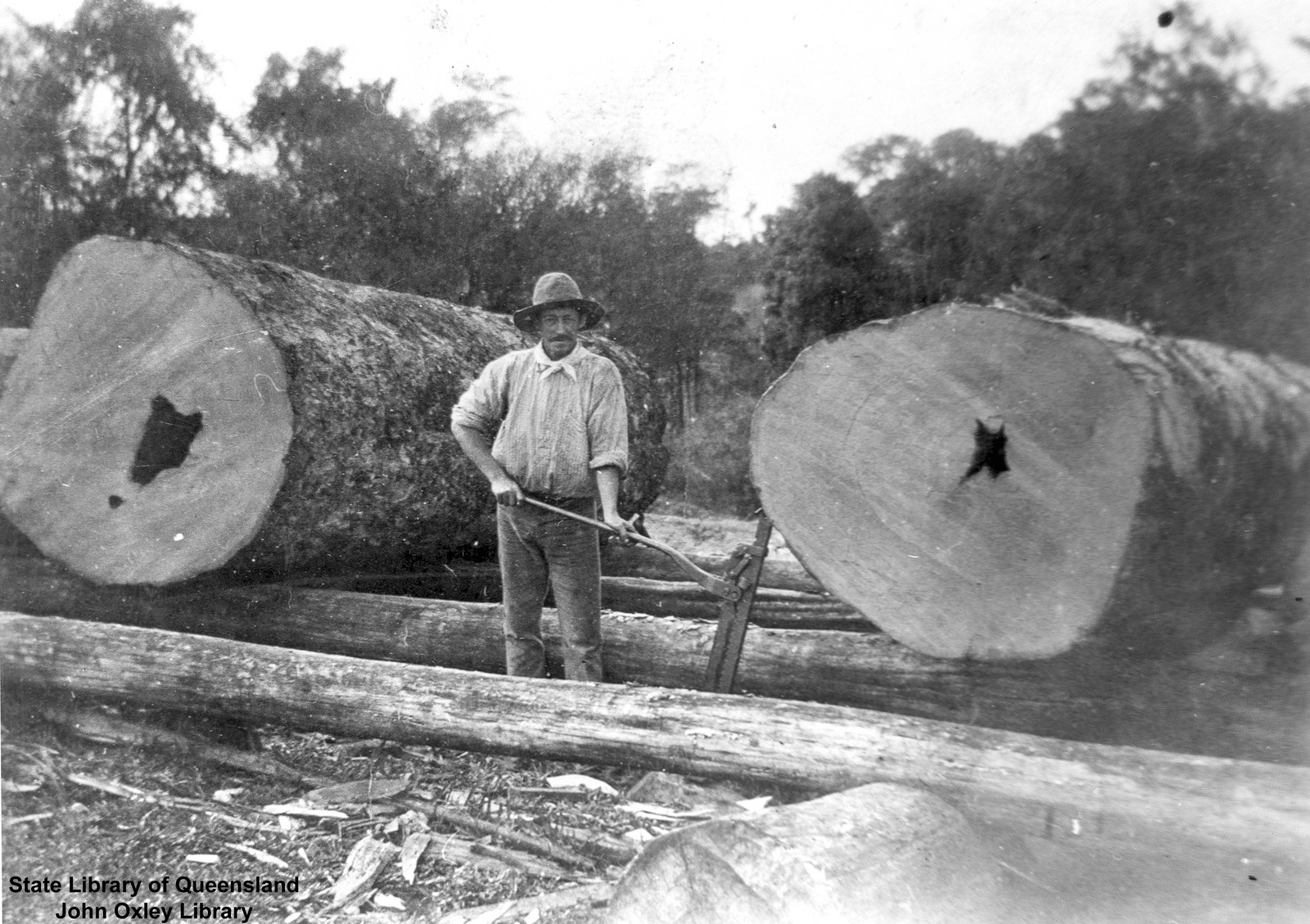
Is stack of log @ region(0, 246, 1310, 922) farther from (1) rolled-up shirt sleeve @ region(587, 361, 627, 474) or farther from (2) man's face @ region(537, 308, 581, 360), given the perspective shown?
(2) man's face @ region(537, 308, 581, 360)

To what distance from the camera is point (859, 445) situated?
2.72 metres

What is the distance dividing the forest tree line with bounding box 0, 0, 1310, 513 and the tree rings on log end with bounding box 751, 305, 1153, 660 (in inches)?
12.1

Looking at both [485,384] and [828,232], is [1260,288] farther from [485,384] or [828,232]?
[485,384]

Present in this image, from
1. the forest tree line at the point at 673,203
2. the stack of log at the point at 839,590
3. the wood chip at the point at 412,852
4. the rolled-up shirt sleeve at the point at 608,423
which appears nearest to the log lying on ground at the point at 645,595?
the stack of log at the point at 839,590

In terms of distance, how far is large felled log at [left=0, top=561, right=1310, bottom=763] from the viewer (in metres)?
2.82

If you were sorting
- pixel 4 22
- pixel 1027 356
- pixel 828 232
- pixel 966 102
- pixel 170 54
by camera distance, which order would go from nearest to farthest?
1. pixel 1027 356
2. pixel 966 102
3. pixel 4 22
4. pixel 170 54
5. pixel 828 232

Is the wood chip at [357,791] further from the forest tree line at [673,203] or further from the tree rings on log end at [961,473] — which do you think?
the forest tree line at [673,203]

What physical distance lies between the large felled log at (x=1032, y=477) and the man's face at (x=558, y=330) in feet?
2.70

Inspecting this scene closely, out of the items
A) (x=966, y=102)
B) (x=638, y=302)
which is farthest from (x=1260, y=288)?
(x=638, y=302)

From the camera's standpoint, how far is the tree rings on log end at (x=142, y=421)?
3557 mm

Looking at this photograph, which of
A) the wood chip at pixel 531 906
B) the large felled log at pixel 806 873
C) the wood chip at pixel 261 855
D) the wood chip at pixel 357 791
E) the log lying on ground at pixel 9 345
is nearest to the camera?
the large felled log at pixel 806 873

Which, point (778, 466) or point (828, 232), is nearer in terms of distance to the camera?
point (778, 466)

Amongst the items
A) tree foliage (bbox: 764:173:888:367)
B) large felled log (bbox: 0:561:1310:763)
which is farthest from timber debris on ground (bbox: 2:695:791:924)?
tree foliage (bbox: 764:173:888:367)

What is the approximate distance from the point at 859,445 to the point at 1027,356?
503 millimetres
